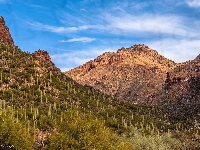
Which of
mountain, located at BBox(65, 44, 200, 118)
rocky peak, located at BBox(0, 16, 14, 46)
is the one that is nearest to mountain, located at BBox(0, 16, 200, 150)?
rocky peak, located at BBox(0, 16, 14, 46)

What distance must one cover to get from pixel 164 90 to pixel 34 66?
54.5 meters

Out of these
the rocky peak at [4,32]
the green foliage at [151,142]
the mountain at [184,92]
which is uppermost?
the rocky peak at [4,32]

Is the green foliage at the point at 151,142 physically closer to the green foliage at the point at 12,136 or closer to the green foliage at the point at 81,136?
the green foliage at the point at 81,136

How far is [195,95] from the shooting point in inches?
3118

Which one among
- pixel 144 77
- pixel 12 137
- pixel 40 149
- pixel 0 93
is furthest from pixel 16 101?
pixel 144 77

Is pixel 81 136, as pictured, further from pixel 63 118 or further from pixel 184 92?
pixel 184 92

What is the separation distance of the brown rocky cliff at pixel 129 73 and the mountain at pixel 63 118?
43.5 metres

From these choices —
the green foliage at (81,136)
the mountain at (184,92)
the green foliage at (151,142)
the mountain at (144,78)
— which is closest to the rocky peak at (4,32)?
the green foliage at (151,142)

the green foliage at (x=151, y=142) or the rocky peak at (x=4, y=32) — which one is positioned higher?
the rocky peak at (x=4, y=32)

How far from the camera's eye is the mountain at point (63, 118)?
102 ft

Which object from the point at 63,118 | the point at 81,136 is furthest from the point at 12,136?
the point at 63,118

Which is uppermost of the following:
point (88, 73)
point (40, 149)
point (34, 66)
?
point (88, 73)

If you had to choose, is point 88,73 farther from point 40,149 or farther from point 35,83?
point 40,149

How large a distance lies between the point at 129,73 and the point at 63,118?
8356 cm
